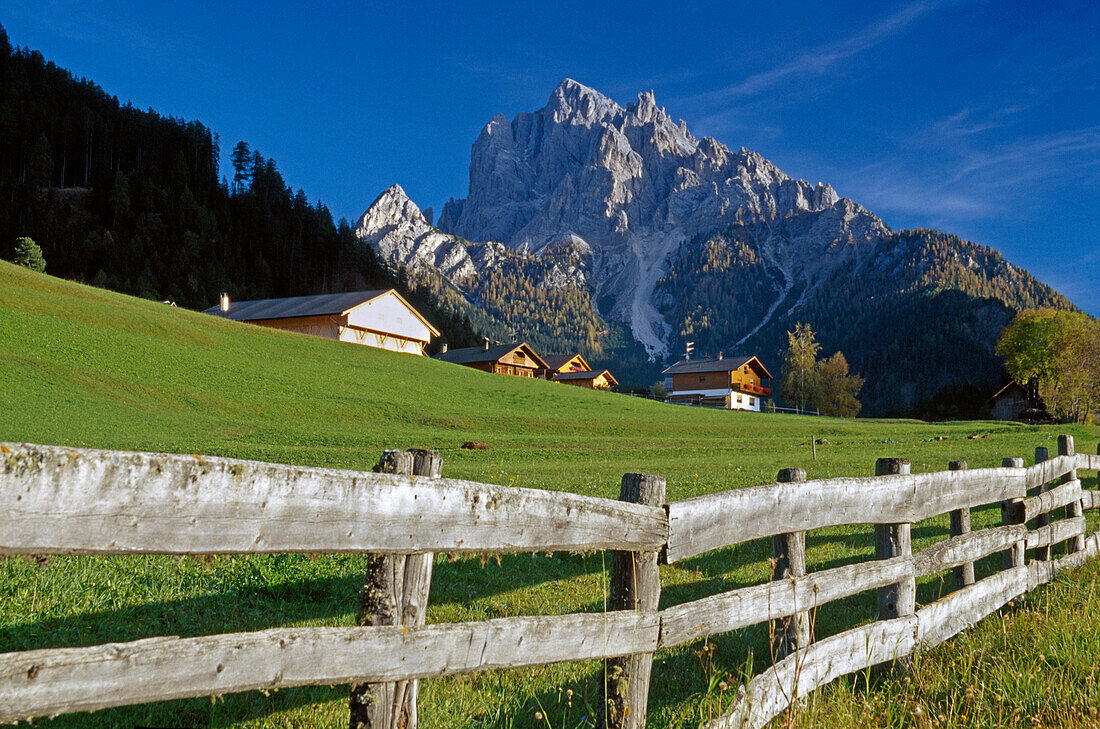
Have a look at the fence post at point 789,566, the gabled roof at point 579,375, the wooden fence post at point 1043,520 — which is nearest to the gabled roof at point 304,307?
the gabled roof at point 579,375

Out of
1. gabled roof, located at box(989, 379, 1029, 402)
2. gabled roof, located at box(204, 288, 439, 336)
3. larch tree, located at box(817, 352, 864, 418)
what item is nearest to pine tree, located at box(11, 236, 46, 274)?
gabled roof, located at box(204, 288, 439, 336)

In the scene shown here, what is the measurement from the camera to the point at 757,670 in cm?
596

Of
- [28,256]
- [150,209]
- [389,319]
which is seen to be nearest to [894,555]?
[389,319]

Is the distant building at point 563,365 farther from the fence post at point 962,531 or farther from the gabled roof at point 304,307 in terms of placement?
the fence post at point 962,531

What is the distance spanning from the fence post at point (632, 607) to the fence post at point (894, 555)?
2901 millimetres

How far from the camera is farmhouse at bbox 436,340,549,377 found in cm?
9694

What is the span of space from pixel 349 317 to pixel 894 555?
7239 cm

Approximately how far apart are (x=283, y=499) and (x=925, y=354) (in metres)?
207

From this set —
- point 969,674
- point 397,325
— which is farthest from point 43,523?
point 397,325

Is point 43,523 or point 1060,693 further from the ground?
point 43,523

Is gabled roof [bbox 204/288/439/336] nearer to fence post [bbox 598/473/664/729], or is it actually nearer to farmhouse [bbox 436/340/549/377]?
farmhouse [bbox 436/340/549/377]

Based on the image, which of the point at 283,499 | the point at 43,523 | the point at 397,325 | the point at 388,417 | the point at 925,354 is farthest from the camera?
the point at 925,354

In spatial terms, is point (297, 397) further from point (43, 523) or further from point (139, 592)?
point (43, 523)

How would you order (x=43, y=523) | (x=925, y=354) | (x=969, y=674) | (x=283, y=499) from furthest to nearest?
(x=925, y=354) → (x=969, y=674) → (x=283, y=499) → (x=43, y=523)
